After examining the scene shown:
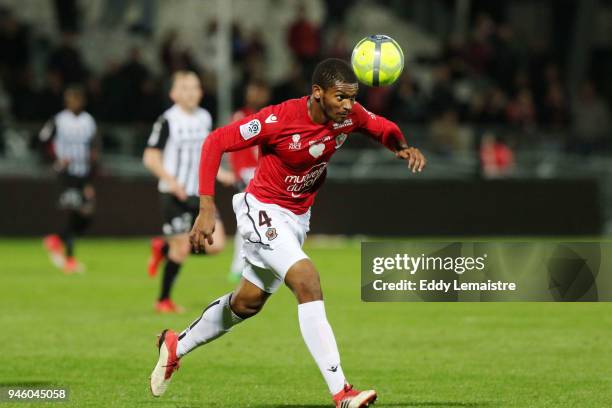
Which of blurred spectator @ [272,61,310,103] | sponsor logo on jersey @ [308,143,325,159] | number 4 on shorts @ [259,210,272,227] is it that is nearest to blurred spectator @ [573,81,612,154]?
blurred spectator @ [272,61,310,103]

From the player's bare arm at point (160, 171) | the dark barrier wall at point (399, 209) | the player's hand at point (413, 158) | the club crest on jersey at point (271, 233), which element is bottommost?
the dark barrier wall at point (399, 209)

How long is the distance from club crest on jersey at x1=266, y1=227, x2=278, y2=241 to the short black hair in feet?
2.95

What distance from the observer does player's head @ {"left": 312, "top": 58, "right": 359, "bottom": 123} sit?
786cm

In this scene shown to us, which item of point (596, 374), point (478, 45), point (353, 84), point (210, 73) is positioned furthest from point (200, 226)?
point (478, 45)

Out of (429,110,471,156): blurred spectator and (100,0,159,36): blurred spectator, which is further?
(100,0,159,36): blurred spectator

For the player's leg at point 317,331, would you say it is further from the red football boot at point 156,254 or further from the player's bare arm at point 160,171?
the red football boot at point 156,254

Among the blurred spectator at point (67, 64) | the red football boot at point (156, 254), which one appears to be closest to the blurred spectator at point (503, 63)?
the blurred spectator at point (67, 64)

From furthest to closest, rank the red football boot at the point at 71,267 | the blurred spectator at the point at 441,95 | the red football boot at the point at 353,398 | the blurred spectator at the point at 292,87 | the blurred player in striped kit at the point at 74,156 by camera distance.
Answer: the blurred spectator at the point at 441,95 → the blurred spectator at the point at 292,87 → the blurred player in striped kit at the point at 74,156 → the red football boot at the point at 71,267 → the red football boot at the point at 353,398

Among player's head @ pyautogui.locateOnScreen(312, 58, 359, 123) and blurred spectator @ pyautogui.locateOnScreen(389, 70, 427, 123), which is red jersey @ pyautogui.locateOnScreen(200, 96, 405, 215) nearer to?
player's head @ pyautogui.locateOnScreen(312, 58, 359, 123)

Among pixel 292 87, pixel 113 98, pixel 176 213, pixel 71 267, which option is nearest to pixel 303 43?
pixel 292 87

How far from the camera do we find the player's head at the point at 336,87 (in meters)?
7.86

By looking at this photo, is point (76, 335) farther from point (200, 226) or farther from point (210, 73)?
point (210, 73)

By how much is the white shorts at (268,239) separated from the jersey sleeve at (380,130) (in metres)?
0.67

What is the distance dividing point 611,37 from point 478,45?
6834 millimetres
